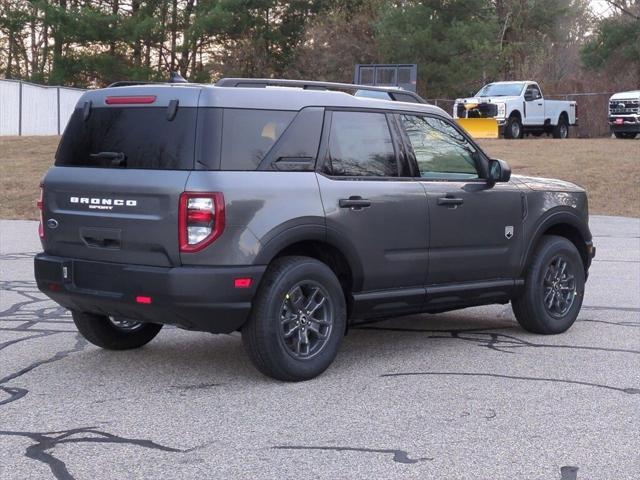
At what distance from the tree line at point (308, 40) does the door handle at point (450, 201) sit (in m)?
38.6

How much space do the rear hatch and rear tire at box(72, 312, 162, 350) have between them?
730 mm

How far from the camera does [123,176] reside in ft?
21.8

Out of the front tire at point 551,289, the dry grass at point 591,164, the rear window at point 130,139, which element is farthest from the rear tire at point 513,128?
the rear window at point 130,139

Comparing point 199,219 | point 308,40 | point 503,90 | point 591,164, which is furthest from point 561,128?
point 199,219

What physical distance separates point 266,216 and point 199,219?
Result: 17.4 inches

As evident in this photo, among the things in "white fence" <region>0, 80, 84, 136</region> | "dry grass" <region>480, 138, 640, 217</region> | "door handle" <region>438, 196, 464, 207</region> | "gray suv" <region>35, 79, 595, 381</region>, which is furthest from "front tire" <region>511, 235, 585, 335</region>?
"white fence" <region>0, 80, 84, 136</region>

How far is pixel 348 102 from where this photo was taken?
7.30 m

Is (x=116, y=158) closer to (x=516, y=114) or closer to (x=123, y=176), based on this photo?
(x=123, y=176)

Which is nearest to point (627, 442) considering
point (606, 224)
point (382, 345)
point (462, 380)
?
point (462, 380)

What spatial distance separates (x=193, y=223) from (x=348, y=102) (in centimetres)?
161

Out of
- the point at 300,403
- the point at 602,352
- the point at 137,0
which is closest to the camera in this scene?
the point at 300,403

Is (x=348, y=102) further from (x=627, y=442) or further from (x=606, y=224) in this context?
(x=606, y=224)

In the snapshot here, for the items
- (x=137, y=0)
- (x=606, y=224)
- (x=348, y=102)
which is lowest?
(x=606, y=224)

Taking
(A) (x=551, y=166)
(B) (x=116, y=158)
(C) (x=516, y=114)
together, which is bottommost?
(A) (x=551, y=166)
